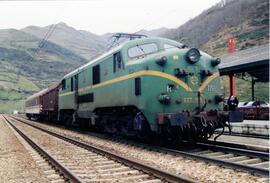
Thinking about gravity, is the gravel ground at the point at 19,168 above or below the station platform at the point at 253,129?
below

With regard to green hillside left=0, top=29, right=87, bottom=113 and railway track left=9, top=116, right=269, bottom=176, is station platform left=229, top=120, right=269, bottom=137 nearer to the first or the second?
railway track left=9, top=116, right=269, bottom=176

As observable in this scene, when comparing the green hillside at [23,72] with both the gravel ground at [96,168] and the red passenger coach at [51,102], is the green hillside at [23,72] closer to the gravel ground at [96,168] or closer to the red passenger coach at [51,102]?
the red passenger coach at [51,102]

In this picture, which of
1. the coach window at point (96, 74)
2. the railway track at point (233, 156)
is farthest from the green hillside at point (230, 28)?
the railway track at point (233, 156)

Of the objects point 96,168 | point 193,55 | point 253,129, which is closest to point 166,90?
point 193,55

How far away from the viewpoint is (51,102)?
30.6 m

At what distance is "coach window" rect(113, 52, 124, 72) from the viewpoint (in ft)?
43.7

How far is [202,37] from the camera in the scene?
96.3 m

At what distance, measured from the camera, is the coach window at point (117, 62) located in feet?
43.7

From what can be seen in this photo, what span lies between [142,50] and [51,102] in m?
19.0

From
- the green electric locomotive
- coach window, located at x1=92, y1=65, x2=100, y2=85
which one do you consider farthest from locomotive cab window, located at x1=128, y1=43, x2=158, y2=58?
coach window, located at x1=92, y1=65, x2=100, y2=85

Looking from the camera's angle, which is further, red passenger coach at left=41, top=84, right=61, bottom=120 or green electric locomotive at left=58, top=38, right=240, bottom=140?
red passenger coach at left=41, top=84, right=61, bottom=120

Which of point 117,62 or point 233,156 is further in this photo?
point 117,62

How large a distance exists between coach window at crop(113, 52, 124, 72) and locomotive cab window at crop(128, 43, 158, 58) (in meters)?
0.49

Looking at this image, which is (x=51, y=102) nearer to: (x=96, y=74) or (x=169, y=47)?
(x=96, y=74)
